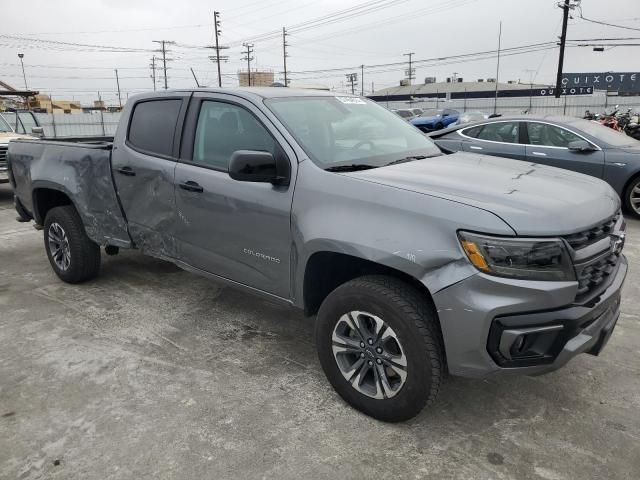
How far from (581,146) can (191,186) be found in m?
6.14

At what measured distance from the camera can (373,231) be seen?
261 cm

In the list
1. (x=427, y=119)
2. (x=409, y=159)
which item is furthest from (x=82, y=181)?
(x=427, y=119)

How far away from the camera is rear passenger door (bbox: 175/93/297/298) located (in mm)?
3119

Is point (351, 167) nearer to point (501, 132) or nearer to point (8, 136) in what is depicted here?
point (501, 132)

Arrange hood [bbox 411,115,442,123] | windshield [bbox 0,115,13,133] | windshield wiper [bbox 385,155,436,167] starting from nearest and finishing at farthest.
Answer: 1. windshield wiper [bbox 385,155,436,167]
2. windshield [bbox 0,115,13,133]
3. hood [bbox 411,115,442,123]

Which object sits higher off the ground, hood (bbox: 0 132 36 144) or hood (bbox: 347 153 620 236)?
hood (bbox: 347 153 620 236)

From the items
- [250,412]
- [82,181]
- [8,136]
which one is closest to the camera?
[250,412]

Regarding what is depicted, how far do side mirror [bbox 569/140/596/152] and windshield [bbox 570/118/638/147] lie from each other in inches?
10.3

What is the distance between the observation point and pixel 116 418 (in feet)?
9.50

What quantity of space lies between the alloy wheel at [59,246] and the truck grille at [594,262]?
4254mm

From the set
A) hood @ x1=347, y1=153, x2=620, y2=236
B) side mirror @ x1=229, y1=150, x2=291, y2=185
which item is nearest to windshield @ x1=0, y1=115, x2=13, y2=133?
side mirror @ x1=229, y1=150, x2=291, y2=185

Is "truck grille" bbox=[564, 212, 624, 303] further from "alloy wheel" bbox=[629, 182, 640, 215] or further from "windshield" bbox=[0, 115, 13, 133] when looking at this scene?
"windshield" bbox=[0, 115, 13, 133]

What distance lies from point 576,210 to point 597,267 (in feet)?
1.02

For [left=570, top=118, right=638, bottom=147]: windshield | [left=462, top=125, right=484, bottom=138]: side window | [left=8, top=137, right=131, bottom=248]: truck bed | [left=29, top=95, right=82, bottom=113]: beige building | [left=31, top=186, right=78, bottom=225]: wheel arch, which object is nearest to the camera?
[left=8, top=137, right=131, bottom=248]: truck bed
